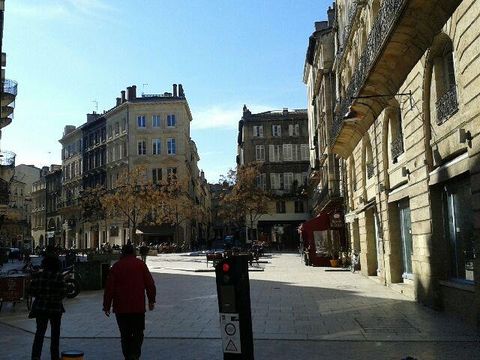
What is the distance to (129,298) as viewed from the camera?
6.40 meters

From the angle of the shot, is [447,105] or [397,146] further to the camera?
[397,146]

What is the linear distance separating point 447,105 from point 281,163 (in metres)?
53.8

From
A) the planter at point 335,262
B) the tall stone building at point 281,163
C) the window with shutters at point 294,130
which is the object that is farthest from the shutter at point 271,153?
the planter at point 335,262

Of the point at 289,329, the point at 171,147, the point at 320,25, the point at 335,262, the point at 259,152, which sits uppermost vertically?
the point at 320,25

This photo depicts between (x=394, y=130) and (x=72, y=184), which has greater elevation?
(x=72, y=184)

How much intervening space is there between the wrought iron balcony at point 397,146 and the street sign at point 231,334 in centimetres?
975

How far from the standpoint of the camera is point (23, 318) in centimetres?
1145

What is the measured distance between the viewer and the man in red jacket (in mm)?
6406

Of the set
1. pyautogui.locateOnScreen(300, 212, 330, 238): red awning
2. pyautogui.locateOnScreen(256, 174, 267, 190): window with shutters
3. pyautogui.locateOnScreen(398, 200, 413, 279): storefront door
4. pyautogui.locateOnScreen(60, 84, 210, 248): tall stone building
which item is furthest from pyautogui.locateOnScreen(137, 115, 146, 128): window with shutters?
pyautogui.locateOnScreen(398, 200, 413, 279): storefront door

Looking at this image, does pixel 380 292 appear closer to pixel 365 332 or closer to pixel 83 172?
pixel 365 332

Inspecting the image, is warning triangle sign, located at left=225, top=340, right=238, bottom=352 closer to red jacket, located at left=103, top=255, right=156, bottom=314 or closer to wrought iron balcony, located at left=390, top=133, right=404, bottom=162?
red jacket, located at left=103, top=255, right=156, bottom=314

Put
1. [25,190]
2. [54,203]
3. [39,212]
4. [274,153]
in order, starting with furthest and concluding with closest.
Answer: [25,190]
[39,212]
[54,203]
[274,153]

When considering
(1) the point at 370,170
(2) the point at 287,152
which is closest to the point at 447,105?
(1) the point at 370,170

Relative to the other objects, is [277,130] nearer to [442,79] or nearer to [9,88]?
[9,88]
